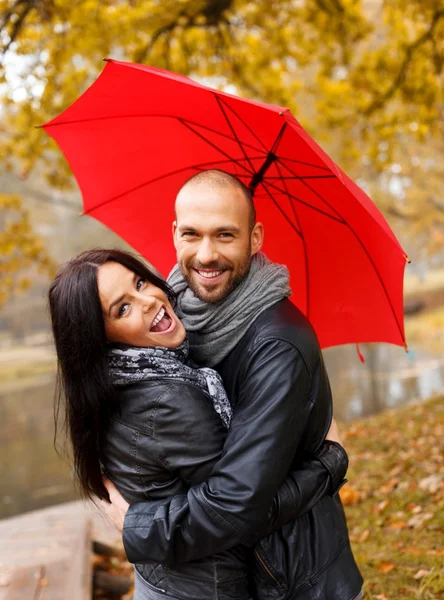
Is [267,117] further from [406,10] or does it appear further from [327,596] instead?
[406,10]

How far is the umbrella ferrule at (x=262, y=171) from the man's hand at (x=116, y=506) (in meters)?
1.50

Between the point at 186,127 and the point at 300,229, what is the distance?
75 cm

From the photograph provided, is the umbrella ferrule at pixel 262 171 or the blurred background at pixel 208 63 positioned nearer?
the umbrella ferrule at pixel 262 171

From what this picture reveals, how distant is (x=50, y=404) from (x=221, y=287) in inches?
647

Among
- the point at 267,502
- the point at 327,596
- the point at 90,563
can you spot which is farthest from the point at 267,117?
the point at 90,563

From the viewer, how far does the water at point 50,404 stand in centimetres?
1007

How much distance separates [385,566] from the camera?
4086 mm

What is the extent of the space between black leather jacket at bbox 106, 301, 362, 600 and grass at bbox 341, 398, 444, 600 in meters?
1.80

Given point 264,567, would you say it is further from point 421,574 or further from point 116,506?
point 421,574

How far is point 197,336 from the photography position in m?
2.45

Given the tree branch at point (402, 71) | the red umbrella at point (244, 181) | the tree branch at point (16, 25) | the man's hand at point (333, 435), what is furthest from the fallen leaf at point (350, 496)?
the tree branch at point (16, 25)

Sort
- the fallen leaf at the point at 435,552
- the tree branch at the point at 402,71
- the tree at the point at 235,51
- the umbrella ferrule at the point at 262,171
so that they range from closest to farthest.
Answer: the umbrella ferrule at the point at 262,171 < the fallen leaf at the point at 435,552 < the tree at the point at 235,51 < the tree branch at the point at 402,71

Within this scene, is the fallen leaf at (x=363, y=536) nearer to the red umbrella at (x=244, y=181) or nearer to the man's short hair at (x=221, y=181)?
the red umbrella at (x=244, y=181)

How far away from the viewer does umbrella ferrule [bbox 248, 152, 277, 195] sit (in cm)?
286
